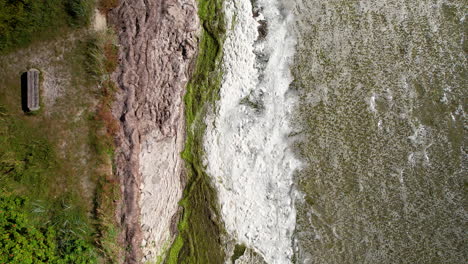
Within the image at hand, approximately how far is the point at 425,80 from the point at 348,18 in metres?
1.79

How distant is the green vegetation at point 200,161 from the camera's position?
20.9ft

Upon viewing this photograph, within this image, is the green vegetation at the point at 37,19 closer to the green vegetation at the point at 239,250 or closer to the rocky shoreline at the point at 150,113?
the rocky shoreline at the point at 150,113

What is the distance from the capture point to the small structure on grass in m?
5.65

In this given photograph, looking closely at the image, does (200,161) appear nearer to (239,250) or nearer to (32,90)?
(239,250)

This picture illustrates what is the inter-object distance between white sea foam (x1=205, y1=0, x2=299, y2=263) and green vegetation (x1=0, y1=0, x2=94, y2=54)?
2587 mm

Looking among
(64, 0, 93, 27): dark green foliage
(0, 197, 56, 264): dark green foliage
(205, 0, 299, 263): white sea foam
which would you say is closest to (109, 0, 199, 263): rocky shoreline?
(64, 0, 93, 27): dark green foliage

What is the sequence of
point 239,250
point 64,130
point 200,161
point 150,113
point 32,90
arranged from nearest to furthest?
point 32,90 < point 64,130 < point 150,113 < point 239,250 < point 200,161

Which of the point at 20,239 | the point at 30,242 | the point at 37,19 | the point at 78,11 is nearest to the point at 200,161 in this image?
the point at 30,242

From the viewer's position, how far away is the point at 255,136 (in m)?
6.41

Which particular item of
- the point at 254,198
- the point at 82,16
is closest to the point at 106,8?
the point at 82,16

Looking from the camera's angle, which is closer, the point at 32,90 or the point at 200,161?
the point at 32,90

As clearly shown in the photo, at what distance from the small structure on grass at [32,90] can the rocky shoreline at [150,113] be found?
1223 millimetres

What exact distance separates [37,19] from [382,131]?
621 centimetres

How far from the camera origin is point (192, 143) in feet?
21.5
